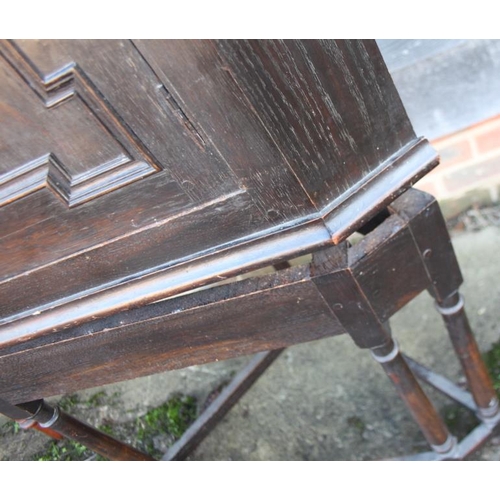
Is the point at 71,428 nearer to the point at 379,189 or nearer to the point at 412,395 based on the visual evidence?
the point at 412,395

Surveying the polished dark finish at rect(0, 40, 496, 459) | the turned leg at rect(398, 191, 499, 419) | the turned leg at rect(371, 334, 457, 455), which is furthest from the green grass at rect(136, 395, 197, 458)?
the turned leg at rect(398, 191, 499, 419)

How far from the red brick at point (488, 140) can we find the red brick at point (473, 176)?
0.19 ft

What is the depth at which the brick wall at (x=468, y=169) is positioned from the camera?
200 cm

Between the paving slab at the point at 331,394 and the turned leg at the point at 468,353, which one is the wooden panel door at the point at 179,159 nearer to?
the turned leg at the point at 468,353

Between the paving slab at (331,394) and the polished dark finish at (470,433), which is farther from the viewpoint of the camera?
the paving slab at (331,394)

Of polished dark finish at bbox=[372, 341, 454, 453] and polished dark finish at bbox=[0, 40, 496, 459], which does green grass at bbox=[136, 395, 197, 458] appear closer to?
polished dark finish at bbox=[0, 40, 496, 459]

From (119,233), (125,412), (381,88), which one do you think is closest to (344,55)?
(381,88)

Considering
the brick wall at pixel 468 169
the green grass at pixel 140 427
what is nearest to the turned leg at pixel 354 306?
the green grass at pixel 140 427

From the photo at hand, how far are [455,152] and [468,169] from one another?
4.4 inches

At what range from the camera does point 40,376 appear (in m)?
1.14

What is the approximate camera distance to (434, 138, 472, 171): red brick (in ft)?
6.63

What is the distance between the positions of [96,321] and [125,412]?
2.49 feet

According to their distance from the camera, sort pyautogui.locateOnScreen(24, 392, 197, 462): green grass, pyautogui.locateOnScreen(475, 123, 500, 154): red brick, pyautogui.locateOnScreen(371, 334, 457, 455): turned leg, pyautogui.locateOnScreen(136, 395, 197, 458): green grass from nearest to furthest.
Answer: pyautogui.locateOnScreen(371, 334, 457, 455): turned leg
pyautogui.locateOnScreen(24, 392, 197, 462): green grass
pyautogui.locateOnScreen(136, 395, 197, 458): green grass
pyautogui.locateOnScreen(475, 123, 500, 154): red brick

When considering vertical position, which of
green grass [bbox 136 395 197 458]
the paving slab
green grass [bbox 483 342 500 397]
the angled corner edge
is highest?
the angled corner edge
